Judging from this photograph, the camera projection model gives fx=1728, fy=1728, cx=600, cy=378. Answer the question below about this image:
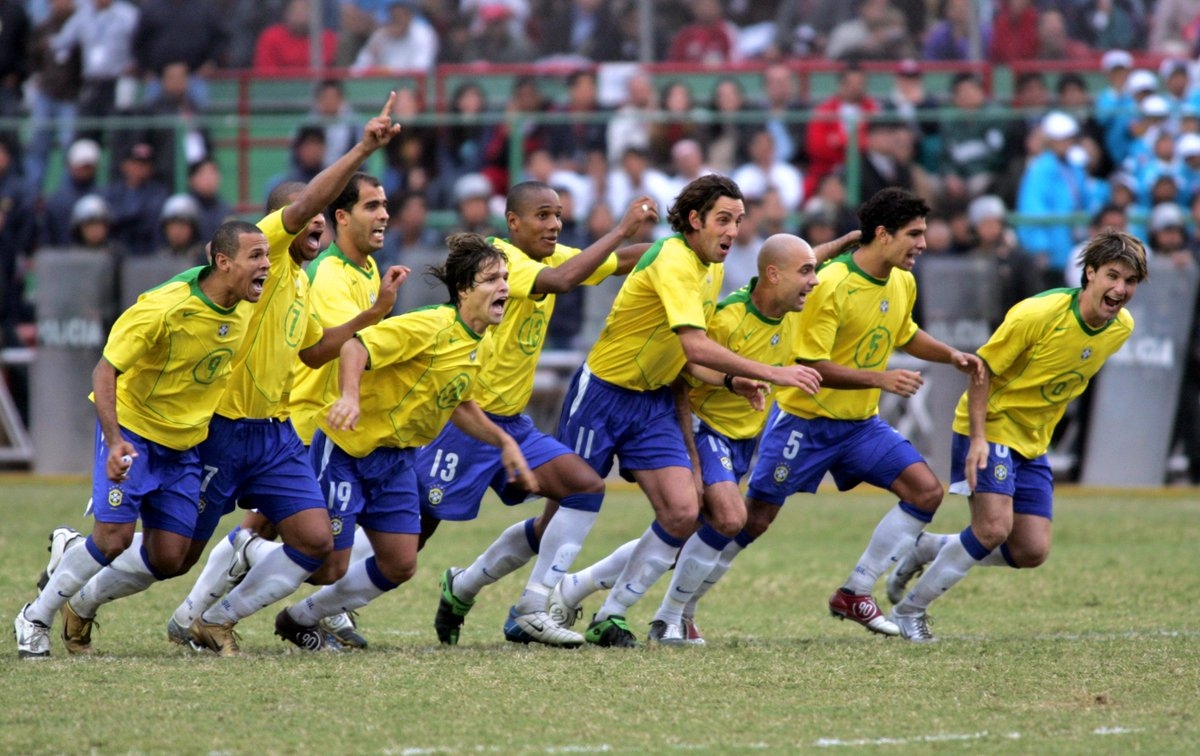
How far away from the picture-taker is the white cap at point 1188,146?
51.6 feet

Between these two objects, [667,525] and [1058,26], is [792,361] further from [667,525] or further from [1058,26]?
Result: [1058,26]

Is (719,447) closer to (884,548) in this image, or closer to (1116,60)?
(884,548)

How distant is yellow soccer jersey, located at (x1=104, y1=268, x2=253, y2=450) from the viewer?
284 inches

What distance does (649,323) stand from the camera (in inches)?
331

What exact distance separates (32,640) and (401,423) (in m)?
1.84

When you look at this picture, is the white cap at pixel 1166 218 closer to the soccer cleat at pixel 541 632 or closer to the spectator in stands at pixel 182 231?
the spectator in stands at pixel 182 231

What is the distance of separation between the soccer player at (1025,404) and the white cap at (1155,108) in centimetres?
795

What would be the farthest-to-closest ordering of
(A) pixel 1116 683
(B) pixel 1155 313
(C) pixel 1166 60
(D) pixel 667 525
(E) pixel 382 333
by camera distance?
(C) pixel 1166 60 < (B) pixel 1155 313 < (D) pixel 667 525 < (E) pixel 382 333 < (A) pixel 1116 683

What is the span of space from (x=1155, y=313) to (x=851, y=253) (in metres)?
7.55

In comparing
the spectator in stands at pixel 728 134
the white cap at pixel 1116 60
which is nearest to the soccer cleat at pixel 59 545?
the spectator in stands at pixel 728 134

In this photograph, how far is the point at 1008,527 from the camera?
8.34 metres

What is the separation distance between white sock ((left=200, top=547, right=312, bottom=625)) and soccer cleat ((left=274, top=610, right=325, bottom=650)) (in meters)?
0.25

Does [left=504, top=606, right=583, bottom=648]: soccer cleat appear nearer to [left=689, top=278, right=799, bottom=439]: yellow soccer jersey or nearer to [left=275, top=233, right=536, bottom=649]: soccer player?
[left=275, top=233, right=536, bottom=649]: soccer player

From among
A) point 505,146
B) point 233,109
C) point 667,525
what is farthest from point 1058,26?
point 667,525
